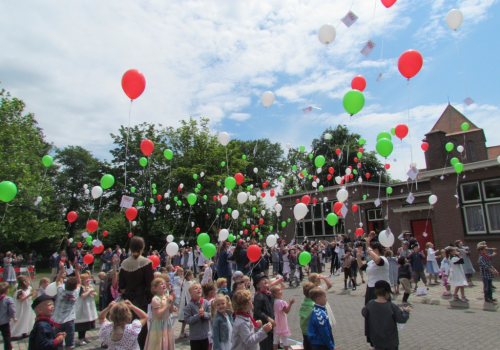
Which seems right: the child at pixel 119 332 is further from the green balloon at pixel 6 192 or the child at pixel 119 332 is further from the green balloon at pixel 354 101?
the green balloon at pixel 354 101

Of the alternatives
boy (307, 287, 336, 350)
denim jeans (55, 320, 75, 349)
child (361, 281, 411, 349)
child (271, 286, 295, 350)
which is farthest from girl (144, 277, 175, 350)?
denim jeans (55, 320, 75, 349)

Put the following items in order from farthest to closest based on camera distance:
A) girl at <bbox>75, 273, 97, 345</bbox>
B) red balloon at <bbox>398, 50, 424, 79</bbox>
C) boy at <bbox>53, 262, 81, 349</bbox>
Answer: girl at <bbox>75, 273, 97, 345</bbox> → red balloon at <bbox>398, 50, 424, 79</bbox> → boy at <bbox>53, 262, 81, 349</bbox>

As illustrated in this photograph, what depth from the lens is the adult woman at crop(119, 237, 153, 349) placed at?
3.92 metres

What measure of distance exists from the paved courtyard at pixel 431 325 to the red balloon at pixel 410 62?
4.97 m

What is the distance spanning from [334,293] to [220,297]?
8675mm

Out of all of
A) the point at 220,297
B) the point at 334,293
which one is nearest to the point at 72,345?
the point at 220,297

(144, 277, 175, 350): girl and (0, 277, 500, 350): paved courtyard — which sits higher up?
(144, 277, 175, 350): girl

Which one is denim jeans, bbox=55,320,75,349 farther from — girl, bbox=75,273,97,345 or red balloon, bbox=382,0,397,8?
red balloon, bbox=382,0,397,8

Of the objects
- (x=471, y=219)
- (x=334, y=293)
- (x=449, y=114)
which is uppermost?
(x=449, y=114)

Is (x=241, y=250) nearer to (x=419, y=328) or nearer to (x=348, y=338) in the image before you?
(x=348, y=338)

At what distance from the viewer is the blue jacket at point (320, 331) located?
3.58 m

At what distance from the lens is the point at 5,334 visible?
5.60m

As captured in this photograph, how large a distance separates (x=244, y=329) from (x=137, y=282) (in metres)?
1.50

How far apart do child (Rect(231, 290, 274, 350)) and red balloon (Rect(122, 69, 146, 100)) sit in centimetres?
465
